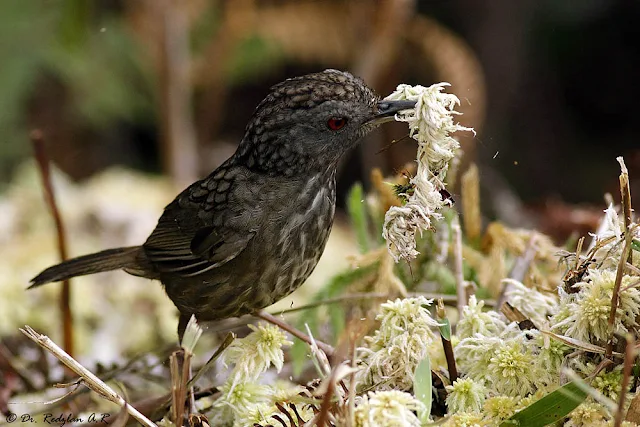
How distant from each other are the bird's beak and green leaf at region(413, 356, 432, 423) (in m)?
0.61

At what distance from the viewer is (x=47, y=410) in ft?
8.14

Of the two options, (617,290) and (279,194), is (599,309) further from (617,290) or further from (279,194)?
(279,194)

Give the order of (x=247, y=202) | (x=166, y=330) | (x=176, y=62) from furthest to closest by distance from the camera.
Answer: (x=176, y=62), (x=166, y=330), (x=247, y=202)

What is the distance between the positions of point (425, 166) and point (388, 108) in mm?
310

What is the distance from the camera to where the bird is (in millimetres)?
2100

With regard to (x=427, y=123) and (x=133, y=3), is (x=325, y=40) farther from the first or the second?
(x=427, y=123)

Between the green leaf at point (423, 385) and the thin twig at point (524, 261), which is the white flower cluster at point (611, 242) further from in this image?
the thin twig at point (524, 261)

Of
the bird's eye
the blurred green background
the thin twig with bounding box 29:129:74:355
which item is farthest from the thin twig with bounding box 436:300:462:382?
the blurred green background

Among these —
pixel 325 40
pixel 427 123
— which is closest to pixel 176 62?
pixel 325 40

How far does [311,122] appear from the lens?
2135 millimetres

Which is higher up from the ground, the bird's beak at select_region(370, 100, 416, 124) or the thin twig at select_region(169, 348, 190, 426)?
the bird's beak at select_region(370, 100, 416, 124)

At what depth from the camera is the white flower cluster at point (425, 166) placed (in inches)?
67.6

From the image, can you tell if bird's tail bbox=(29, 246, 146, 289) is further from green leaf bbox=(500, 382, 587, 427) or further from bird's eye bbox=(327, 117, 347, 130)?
green leaf bbox=(500, 382, 587, 427)

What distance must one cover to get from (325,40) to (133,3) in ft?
4.66
